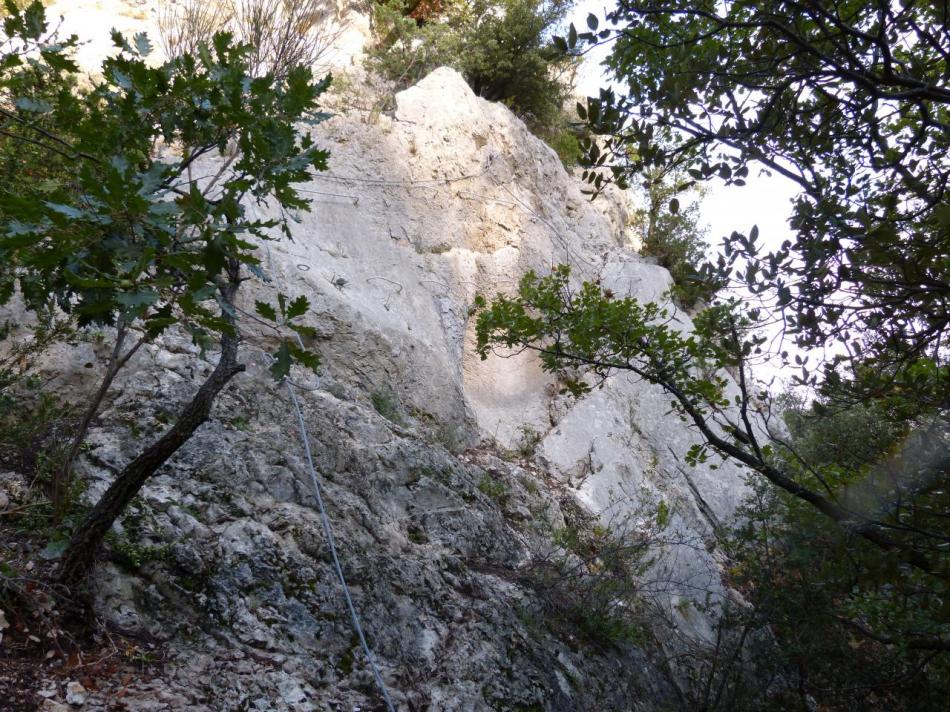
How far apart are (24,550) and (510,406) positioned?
6.42m

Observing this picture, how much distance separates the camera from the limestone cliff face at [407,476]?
383 cm

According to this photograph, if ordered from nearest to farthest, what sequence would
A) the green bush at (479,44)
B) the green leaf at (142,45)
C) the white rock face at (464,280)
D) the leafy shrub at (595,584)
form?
the green leaf at (142,45) → the leafy shrub at (595,584) → the white rock face at (464,280) → the green bush at (479,44)

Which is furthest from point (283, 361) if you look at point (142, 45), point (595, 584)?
point (595, 584)

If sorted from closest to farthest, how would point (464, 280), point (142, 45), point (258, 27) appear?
point (142, 45), point (258, 27), point (464, 280)

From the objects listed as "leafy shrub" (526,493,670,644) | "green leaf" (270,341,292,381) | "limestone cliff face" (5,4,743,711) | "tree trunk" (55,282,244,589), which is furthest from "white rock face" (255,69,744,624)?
"green leaf" (270,341,292,381)

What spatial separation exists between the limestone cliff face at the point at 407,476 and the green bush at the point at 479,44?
1.18 meters

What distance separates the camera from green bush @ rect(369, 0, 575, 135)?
39.4 feet

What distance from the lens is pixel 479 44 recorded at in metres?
12.6

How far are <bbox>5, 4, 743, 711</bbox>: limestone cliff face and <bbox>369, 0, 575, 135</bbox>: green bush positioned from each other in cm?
118

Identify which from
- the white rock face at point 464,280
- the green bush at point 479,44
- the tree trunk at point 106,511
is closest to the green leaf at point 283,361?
the tree trunk at point 106,511

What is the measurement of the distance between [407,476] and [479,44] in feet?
31.2

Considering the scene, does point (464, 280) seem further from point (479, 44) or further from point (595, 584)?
point (479, 44)

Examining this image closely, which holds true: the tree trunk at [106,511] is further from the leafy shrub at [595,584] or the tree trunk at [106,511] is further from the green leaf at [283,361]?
the leafy shrub at [595,584]

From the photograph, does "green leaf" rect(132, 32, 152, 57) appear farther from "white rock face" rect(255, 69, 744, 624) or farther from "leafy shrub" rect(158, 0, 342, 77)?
"leafy shrub" rect(158, 0, 342, 77)
